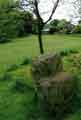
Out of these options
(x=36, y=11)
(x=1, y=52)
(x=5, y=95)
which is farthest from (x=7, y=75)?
(x=1, y=52)

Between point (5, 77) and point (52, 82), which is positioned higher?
point (52, 82)

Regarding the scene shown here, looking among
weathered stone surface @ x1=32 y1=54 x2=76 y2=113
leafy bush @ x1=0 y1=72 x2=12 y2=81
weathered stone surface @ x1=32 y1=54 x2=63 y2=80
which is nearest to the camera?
weathered stone surface @ x1=32 y1=54 x2=76 y2=113

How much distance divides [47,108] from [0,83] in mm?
2265

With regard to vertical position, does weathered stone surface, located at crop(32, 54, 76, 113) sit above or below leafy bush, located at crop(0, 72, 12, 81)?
above

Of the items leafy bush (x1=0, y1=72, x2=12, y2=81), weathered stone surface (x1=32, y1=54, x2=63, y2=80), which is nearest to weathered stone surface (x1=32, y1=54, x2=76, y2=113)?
weathered stone surface (x1=32, y1=54, x2=63, y2=80)

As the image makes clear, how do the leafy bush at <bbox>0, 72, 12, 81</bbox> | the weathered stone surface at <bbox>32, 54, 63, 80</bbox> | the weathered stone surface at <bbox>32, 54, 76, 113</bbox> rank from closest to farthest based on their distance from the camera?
the weathered stone surface at <bbox>32, 54, 76, 113</bbox>, the weathered stone surface at <bbox>32, 54, 63, 80</bbox>, the leafy bush at <bbox>0, 72, 12, 81</bbox>

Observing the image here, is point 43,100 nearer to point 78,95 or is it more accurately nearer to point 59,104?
point 59,104

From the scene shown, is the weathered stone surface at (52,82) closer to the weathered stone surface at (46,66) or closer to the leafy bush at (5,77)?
the weathered stone surface at (46,66)

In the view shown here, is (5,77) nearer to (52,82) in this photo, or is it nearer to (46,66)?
(46,66)

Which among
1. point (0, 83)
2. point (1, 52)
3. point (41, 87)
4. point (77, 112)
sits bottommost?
point (1, 52)

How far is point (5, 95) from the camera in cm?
701

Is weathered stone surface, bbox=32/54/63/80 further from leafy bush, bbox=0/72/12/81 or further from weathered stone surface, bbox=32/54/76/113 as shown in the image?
leafy bush, bbox=0/72/12/81

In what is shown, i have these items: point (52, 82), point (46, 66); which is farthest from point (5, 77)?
point (52, 82)

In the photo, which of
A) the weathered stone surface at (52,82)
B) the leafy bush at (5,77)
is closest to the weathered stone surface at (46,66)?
the weathered stone surface at (52,82)
